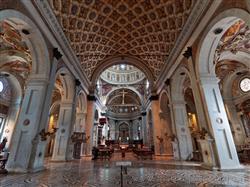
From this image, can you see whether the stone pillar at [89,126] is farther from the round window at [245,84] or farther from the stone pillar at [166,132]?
the round window at [245,84]

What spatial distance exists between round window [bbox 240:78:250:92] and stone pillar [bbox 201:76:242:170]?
31.0 feet

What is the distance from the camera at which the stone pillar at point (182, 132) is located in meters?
10.1

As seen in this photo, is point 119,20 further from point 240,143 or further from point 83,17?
point 240,143

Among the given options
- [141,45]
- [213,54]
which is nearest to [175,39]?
[213,54]

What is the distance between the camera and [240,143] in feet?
42.2

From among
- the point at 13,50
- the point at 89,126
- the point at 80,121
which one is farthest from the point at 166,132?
the point at 13,50

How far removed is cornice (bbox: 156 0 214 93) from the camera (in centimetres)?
623

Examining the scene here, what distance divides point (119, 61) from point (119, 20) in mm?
A: 5102

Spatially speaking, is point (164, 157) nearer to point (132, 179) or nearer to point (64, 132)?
point (64, 132)

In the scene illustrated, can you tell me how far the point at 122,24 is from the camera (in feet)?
33.9

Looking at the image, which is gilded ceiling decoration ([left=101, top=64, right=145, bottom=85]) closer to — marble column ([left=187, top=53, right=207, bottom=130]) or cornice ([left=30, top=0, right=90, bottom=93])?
cornice ([left=30, top=0, right=90, bottom=93])

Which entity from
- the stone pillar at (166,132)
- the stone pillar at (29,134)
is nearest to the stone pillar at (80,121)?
the stone pillar at (29,134)

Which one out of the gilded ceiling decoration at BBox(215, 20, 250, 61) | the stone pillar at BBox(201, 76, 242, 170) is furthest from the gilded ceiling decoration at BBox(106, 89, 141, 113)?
the stone pillar at BBox(201, 76, 242, 170)

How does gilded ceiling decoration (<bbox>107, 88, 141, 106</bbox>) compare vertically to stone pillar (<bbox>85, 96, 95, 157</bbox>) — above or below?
above
